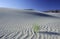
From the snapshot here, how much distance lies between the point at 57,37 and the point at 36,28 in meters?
0.82

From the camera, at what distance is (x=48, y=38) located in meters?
4.21

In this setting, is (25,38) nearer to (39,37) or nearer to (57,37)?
(39,37)

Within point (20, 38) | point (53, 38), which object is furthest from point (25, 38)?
point (53, 38)

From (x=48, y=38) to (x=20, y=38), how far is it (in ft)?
2.25

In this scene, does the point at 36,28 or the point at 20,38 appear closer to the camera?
the point at 20,38

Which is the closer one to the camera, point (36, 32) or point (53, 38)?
point (53, 38)

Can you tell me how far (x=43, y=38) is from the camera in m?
4.17

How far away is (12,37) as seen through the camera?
4.30 metres

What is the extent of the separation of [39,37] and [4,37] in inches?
34.3

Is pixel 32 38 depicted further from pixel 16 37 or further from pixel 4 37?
pixel 4 37

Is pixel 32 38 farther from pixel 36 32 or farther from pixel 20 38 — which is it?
pixel 36 32

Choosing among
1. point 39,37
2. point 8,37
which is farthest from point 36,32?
point 8,37

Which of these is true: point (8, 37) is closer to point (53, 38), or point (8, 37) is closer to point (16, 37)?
point (16, 37)

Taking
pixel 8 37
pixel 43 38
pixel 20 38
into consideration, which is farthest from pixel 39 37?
pixel 8 37
